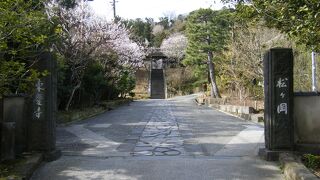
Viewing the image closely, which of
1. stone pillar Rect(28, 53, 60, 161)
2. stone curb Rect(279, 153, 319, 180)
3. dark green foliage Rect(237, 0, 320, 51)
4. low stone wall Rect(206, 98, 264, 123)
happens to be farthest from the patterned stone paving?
low stone wall Rect(206, 98, 264, 123)

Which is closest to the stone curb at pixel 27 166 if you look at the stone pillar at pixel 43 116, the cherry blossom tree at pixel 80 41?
the stone pillar at pixel 43 116

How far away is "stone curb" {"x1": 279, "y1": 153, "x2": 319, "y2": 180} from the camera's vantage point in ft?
20.1

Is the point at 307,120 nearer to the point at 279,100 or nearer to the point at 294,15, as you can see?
the point at 279,100

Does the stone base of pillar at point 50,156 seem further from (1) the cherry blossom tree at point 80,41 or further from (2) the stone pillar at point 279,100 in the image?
(1) the cherry blossom tree at point 80,41

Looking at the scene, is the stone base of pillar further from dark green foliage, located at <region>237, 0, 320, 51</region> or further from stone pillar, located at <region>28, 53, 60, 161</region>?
dark green foliage, located at <region>237, 0, 320, 51</region>

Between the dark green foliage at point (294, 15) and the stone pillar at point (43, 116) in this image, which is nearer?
the dark green foliage at point (294, 15)

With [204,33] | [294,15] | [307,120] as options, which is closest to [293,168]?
[307,120]

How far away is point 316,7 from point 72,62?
1395 centimetres

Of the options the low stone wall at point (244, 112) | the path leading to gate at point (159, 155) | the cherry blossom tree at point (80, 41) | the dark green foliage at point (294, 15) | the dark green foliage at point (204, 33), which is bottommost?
the path leading to gate at point (159, 155)

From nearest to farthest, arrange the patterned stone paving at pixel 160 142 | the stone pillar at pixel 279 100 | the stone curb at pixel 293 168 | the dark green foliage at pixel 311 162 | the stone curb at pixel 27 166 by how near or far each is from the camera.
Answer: the stone curb at pixel 293 168, the stone curb at pixel 27 166, the dark green foliage at pixel 311 162, the stone pillar at pixel 279 100, the patterned stone paving at pixel 160 142

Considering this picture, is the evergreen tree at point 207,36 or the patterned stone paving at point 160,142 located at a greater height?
the evergreen tree at point 207,36

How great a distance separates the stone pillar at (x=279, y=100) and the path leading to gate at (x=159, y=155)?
52 cm

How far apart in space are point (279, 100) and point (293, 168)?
186 centimetres

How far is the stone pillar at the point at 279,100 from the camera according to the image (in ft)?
26.9
